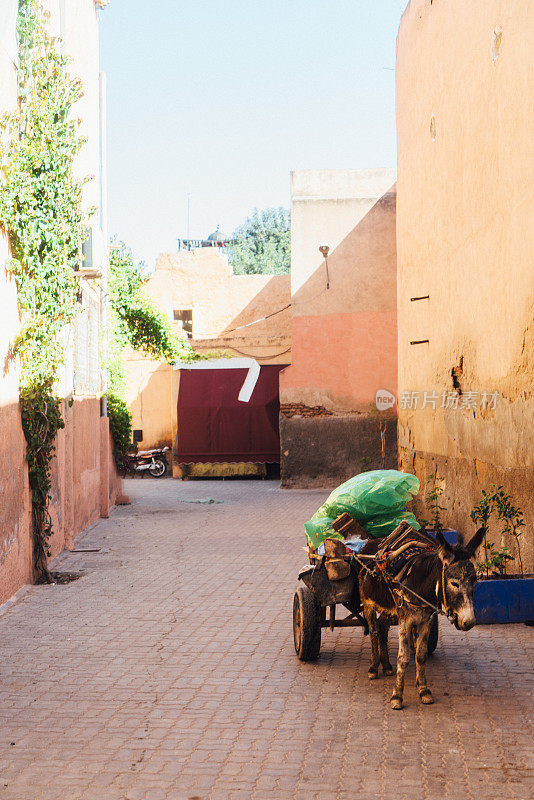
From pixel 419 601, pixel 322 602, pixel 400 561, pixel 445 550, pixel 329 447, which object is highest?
pixel 445 550

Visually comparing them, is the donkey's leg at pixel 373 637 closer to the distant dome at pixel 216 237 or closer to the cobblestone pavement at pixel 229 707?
the cobblestone pavement at pixel 229 707

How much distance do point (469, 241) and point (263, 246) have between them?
46.2m

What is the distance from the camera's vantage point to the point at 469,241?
10930 millimetres

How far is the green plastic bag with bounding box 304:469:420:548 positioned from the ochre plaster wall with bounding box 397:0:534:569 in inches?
84.5

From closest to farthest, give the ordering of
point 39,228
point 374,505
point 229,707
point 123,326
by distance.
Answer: point 229,707, point 374,505, point 39,228, point 123,326

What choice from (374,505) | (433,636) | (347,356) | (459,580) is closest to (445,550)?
(459,580)

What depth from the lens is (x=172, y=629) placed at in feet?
26.5

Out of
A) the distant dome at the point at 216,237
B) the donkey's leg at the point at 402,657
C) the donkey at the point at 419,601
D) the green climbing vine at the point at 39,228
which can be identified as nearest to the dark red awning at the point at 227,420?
the green climbing vine at the point at 39,228

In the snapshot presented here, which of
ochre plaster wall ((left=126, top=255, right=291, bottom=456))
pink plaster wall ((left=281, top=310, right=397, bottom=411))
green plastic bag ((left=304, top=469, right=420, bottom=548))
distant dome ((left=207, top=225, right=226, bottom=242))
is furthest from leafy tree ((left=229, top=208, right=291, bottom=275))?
green plastic bag ((left=304, top=469, right=420, bottom=548))

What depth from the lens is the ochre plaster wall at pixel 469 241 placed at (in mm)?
8922

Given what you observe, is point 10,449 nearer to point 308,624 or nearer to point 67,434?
point 67,434

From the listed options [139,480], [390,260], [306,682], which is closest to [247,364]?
[139,480]

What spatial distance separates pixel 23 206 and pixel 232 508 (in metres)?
9.84

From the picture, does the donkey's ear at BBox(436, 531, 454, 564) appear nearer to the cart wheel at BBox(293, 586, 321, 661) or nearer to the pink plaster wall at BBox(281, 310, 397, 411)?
the cart wheel at BBox(293, 586, 321, 661)
